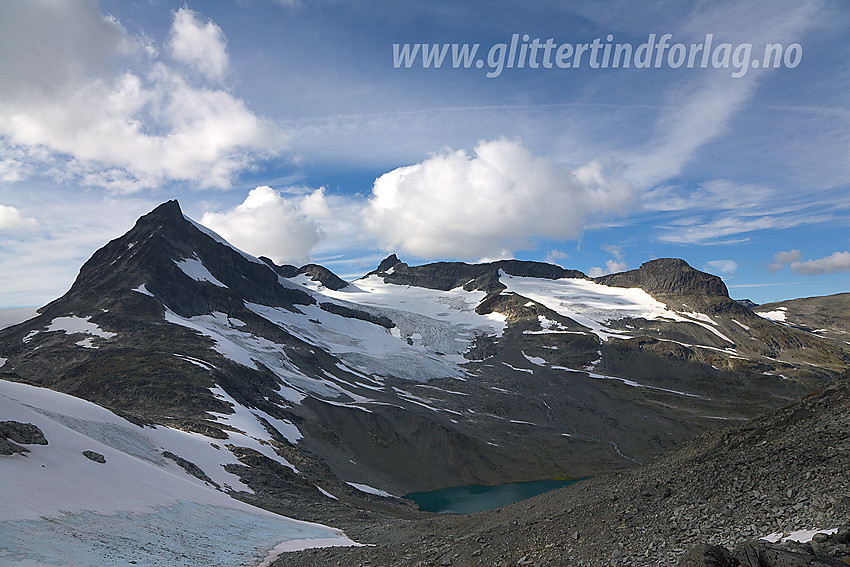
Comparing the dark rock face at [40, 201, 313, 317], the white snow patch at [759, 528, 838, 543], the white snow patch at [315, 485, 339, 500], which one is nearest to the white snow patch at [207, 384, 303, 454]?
the white snow patch at [315, 485, 339, 500]

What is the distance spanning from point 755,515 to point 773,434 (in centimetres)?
729

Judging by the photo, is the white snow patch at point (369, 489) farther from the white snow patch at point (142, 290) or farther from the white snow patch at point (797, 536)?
the white snow patch at point (142, 290)

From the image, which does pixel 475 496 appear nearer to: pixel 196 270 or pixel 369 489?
pixel 369 489

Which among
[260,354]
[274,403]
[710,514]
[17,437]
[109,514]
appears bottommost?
[274,403]

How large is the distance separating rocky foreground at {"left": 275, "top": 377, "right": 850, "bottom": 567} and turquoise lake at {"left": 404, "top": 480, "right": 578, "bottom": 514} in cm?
6803

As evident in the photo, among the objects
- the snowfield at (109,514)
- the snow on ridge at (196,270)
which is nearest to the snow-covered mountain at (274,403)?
the snowfield at (109,514)

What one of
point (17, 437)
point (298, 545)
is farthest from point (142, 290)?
point (298, 545)

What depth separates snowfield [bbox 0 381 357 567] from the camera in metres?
16.8

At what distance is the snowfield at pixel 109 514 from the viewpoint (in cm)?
1683

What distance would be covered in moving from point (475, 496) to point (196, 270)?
136970 mm

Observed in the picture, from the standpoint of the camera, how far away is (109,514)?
21250 millimetres

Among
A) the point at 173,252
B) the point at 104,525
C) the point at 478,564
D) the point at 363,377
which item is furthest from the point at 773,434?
the point at 173,252

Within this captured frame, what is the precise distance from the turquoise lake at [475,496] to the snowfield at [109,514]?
59.4 m

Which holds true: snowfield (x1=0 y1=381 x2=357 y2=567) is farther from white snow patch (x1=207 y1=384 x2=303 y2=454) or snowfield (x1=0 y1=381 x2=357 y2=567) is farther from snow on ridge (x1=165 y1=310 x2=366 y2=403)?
snow on ridge (x1=165 y1=310 x2=366 y2=403)
